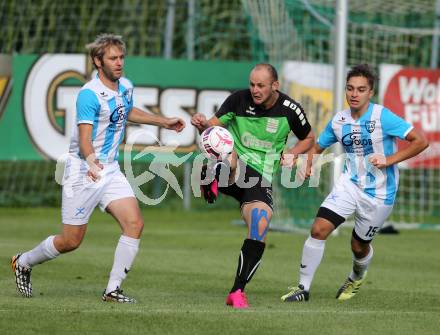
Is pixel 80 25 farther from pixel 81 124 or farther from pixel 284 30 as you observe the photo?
pixel 81 124

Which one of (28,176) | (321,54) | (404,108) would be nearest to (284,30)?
(321,54)

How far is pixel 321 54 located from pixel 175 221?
3.68 metres

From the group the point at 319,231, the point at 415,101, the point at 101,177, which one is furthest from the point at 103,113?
the point at 415,101

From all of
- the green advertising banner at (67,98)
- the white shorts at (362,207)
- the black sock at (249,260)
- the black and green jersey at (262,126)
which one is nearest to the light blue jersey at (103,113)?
the black and green jersey at (262,126)

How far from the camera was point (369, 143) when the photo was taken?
9656mm

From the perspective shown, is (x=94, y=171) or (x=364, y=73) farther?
(x=364, y=73)

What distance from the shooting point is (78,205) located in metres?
8.97

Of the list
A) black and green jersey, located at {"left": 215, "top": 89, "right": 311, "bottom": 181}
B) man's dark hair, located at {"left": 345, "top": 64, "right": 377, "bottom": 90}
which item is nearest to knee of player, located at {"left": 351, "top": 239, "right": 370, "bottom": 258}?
black and green jersey, located at {"left": 215, "top": 89, "right": 311, "bottom": 181}

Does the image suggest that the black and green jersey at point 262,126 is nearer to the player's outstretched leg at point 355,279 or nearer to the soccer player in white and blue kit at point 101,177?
the soccer player in white and blue kit at point 101,177

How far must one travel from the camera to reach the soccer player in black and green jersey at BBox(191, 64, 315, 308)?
903 centimetres

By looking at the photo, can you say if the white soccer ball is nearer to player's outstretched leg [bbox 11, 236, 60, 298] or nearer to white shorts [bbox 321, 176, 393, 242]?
white shorts [bbox 321, 176, 393, 242]

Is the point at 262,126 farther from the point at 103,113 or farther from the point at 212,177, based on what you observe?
the point at 103,113

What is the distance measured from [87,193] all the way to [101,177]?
0.18 m

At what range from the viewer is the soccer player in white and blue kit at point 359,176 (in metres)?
9.48
